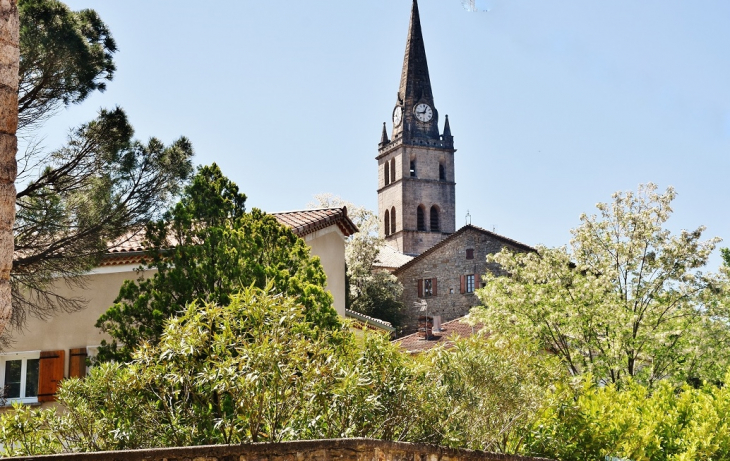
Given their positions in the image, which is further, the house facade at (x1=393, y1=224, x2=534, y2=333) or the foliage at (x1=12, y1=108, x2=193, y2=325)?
the house facade at (x1=393, y1=224, x2=534, y2=333)

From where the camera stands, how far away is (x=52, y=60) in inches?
446

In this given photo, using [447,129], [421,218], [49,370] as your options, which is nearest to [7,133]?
[49,370]

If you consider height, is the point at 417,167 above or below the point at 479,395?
above

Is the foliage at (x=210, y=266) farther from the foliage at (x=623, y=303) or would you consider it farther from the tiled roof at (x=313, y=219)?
the foliage at (x=623, y=303)

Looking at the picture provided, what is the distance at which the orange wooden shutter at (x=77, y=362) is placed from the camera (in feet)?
50.4

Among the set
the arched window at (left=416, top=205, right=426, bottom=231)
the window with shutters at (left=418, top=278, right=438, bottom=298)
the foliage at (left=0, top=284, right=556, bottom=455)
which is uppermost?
the arched window at (left=416, top=205, right=426, bottom=231)

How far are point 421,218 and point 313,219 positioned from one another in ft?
223

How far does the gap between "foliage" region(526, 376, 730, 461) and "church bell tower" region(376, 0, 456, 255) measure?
7146 centimetres

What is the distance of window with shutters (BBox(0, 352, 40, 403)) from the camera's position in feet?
51.6

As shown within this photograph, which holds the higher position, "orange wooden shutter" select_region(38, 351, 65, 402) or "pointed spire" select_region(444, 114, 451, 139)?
"pointed spire" select_region(444, 114, 451, 139)

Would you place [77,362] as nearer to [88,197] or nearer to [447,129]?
[88,197]

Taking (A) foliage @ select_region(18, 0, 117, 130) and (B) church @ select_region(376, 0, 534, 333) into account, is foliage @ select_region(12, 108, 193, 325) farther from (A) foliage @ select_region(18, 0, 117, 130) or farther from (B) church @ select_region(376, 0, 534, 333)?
(B) church @ select_region(376, 0, 534, 333)

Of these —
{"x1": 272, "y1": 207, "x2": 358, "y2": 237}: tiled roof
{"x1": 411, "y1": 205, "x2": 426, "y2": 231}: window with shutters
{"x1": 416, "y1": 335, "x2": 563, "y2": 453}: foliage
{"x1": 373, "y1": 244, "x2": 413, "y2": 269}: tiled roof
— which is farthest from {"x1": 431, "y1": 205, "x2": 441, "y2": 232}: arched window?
{"x1": 416, "y1": 335, "x2": 563, "y2": 453}: foliage

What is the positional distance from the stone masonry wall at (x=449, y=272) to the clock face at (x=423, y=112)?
34055mm
